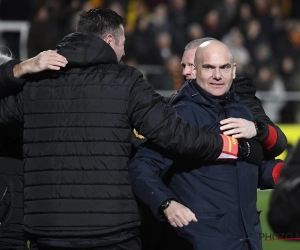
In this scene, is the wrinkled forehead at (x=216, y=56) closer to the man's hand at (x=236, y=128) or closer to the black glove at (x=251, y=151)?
the man's hand at (x=236, y=128)

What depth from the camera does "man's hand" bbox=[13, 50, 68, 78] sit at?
14.5ft

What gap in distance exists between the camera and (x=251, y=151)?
462 cm

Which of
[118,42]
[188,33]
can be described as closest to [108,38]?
[118,42]

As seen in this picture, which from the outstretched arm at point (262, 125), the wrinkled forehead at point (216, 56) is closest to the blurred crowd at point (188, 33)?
the outstretched arm at point (262, 125)

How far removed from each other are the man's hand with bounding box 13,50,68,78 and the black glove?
1046 millimetres

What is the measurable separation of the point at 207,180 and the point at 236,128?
0.33 m

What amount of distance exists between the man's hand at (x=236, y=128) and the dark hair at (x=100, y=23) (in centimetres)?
79

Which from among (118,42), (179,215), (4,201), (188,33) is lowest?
(188,33)

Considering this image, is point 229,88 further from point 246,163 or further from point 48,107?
point 48,107

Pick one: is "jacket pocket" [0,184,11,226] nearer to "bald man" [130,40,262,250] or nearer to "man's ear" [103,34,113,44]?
"bald man" [130,40,262,250]

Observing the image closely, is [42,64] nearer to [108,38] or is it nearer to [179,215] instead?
[108,38]

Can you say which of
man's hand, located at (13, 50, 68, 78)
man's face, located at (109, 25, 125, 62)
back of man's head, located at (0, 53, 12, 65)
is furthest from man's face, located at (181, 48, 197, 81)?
man's hand, located at (13, 50, 68, 78)

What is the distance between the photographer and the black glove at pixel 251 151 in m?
4.55

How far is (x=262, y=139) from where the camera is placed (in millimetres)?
4742
